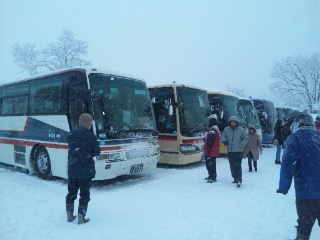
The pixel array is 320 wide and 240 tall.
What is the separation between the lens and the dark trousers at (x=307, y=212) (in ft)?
10.6

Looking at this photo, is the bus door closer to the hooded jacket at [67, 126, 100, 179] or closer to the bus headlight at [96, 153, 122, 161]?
the bus headlight at [96, 153, 122, 161]

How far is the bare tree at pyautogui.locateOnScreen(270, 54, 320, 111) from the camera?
41856 millimetres

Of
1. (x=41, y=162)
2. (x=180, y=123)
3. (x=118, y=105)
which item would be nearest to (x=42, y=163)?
(x=41, y=162)

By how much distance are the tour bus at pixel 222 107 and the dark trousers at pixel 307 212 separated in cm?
911

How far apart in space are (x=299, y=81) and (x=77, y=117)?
43674mm

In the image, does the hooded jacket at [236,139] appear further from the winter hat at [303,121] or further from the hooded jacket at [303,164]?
the hooded jacket at [303,164]

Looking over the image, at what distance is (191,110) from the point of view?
33.6 feet

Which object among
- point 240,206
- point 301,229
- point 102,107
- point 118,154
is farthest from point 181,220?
point 102,107

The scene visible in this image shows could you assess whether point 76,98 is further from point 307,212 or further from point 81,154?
point 307,212

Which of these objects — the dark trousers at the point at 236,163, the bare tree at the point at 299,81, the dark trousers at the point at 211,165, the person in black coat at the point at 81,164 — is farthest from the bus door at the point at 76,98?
the bare tree at the point at 299,81

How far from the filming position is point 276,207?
581 centimetres

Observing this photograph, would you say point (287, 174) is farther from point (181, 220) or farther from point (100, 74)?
Result: point (100, 74)

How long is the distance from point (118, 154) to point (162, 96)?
3999 millimetres

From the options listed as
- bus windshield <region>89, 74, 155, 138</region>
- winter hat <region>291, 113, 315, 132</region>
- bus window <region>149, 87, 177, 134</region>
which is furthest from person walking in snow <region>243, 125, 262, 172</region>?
winter hat <region>291, 113, 315, 132</region>
